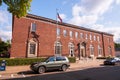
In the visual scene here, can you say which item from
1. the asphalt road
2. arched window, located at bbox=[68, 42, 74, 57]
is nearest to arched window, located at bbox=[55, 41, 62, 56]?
arched window, located at bbox=[68, 42, 74, 57]

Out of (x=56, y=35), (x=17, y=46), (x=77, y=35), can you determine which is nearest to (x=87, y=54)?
(x=77, y=35)

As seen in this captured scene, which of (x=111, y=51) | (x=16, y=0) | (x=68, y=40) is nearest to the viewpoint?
(x=16, y=0)

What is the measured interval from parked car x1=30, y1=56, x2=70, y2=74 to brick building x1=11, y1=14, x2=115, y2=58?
12.4 metres

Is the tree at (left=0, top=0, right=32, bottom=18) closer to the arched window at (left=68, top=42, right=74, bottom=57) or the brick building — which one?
the brick building

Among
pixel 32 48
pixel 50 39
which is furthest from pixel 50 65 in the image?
pixel 50 39

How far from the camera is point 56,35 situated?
112 feet

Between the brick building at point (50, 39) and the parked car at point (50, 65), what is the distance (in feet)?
40.7

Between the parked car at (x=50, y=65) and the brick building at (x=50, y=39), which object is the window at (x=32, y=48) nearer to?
the brick building at (x=50, y=39)

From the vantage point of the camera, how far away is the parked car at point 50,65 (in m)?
15.8

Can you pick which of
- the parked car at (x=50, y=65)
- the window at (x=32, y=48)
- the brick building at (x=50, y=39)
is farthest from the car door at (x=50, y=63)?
the window at (x=32, y=48)

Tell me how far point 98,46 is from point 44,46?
22604mm

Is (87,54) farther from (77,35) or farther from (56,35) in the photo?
(56,35)

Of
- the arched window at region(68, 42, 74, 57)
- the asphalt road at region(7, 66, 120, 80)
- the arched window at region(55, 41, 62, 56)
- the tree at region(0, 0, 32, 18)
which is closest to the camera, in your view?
the asphalt road at region(7, 66, 120, 80)

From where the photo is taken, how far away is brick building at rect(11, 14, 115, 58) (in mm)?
27913
